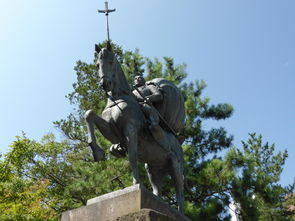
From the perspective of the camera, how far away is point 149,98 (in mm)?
6309

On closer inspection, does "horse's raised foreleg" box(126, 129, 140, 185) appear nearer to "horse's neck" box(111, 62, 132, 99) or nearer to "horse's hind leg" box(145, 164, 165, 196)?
"horse's neck" box(111, 62, 132, 99)

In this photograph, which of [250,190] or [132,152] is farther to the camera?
[250,190]


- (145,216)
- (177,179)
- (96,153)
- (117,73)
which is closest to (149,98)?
(117,73)

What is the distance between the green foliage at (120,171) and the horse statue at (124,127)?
4384mm

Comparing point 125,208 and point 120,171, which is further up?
point 120,171

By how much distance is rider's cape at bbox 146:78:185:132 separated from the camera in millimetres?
6496

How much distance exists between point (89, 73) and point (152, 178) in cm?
1014

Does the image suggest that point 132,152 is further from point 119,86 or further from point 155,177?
point 155,177

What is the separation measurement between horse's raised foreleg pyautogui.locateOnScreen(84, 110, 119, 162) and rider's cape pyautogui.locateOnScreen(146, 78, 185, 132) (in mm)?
1308

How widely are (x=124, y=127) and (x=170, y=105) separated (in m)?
Answer: 1.45

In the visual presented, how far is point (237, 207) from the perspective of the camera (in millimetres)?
11469

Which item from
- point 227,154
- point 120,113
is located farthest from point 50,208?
point 120,113

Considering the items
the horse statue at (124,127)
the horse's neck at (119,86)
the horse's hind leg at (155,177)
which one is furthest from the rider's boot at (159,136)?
the horse's neck at (119,86)

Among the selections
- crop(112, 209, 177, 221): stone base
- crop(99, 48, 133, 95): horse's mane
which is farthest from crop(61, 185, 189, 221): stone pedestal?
crop(99, 48, 133, 95): horse's mane
